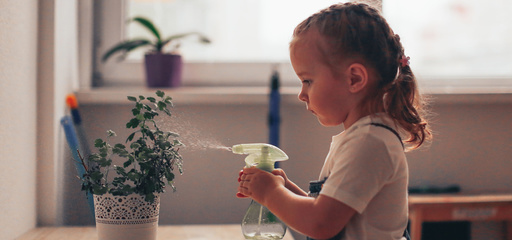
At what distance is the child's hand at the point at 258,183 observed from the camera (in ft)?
2.71

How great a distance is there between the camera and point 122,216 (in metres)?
0.84

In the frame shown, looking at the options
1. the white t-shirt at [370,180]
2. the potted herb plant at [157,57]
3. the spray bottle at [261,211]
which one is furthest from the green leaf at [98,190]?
the potted herb plant at [157,57]

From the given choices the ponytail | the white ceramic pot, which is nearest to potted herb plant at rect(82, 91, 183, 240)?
the white ceramic pot

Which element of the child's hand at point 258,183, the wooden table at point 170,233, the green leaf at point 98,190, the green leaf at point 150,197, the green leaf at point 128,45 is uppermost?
the green leaf at point 128,45

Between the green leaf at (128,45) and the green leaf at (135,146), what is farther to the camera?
the green leaf at (128,45)

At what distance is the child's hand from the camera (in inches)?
32.5

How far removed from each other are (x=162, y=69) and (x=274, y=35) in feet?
1.34

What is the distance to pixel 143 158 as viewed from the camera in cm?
84

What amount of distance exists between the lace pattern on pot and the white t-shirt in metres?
0.30

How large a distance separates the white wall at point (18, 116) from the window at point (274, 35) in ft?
1.60

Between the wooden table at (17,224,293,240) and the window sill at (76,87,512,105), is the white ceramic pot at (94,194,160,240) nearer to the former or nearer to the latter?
the wooden table at (17,224,293,240)

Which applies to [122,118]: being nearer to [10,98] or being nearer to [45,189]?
[45,189]

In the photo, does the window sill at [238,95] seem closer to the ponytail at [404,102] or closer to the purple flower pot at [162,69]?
the purple flower pot at [162,69]

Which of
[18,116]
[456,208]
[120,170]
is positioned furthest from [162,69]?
[456,208]
